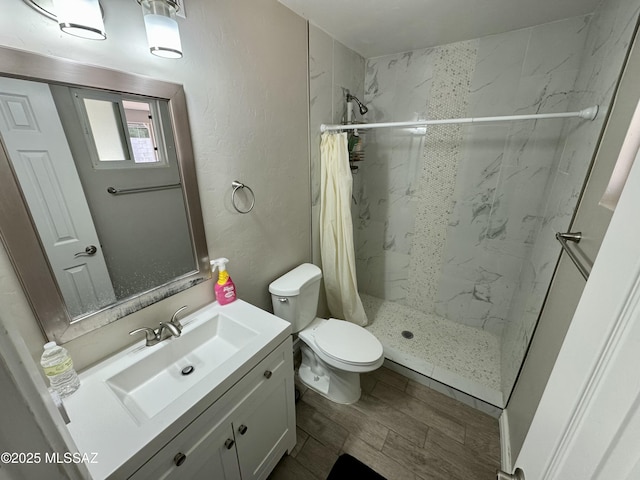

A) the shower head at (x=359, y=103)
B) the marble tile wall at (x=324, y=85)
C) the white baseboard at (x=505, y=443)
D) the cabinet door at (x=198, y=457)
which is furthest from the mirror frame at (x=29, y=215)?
the white baseboard at (x=505, y=443)

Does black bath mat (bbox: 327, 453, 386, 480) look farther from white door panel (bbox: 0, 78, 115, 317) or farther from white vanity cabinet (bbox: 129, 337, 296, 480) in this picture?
white door panel (bbox: 0, 78, 115, 317)

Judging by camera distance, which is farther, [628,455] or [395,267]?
[395,267]

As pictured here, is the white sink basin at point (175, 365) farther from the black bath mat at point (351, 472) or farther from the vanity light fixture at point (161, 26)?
the vanity light fixture at point (161, 26)


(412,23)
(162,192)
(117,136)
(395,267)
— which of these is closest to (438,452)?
(395,267)

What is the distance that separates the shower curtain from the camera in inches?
70.1

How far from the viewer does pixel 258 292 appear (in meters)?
1.58

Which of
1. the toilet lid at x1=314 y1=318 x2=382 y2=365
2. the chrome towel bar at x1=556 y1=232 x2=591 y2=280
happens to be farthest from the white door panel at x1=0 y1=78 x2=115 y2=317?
the chrome towel bar at x1=556 y1=232 x2=591 y2=280

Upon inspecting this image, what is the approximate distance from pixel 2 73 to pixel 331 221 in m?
1.58

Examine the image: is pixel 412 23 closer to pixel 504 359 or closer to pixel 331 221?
pixel 331 221

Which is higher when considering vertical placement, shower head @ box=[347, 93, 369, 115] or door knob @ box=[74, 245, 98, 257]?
shower head @ box=[347, 93, 369, 115]

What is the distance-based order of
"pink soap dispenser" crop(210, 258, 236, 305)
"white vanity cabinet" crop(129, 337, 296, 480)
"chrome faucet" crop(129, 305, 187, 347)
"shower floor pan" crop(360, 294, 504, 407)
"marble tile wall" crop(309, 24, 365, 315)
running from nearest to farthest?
"white vanity cabinet" crop(129, 337, 296, 480), "chrome faucet" crop(129, 305, 187, 347), "pink soap dispenser" crop(210, 258, 236, 305), "marble tile wall" crop(309, 24, 365, 315), "shower floor pan" crop(360, 294, 504, 407)

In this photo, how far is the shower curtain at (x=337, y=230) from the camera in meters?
1.78

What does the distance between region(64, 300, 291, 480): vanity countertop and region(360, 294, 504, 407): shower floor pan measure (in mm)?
1312

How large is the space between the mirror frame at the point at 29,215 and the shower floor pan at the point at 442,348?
1744mm
